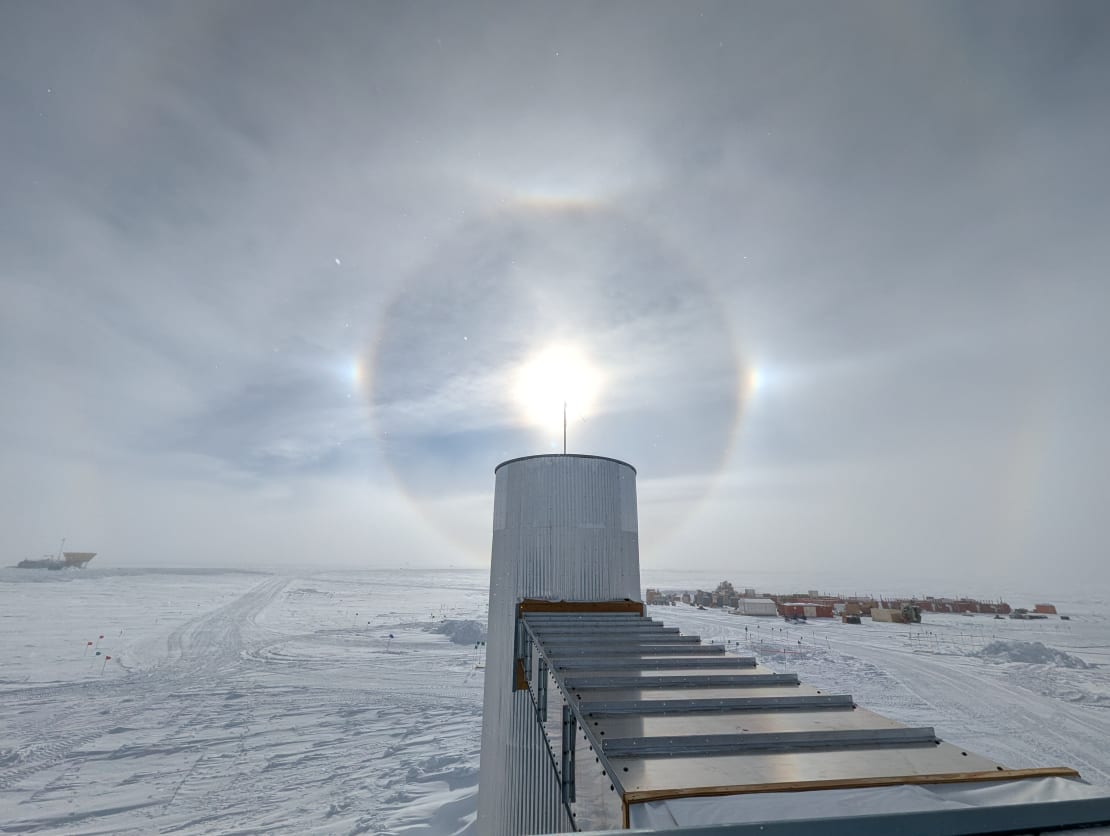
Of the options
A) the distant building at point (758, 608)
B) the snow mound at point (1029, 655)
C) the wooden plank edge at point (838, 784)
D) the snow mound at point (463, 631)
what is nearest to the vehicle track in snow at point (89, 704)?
the snow mound at point (463, 631)

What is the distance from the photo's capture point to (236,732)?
19844 millimetres

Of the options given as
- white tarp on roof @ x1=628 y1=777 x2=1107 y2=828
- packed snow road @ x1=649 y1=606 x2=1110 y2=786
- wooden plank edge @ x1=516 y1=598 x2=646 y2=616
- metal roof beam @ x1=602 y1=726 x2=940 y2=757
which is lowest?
packed snow road @ x1=649 y1=606 x2=1110 y2=786

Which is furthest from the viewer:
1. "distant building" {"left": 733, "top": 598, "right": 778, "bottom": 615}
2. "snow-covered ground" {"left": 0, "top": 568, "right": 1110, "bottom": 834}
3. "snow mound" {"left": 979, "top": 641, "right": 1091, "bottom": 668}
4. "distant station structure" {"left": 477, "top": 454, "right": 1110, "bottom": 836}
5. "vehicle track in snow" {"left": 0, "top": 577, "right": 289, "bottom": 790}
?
"distant building" {"left": 733, "top": 598, "right": 778, "bottom": 615}

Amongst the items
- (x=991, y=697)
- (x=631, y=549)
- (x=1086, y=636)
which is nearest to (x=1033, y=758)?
(x=991, y=697)

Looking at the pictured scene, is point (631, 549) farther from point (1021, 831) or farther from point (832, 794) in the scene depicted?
point (1021, 831)

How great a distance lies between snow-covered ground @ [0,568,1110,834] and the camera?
14.2 m

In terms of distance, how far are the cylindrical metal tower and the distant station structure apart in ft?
0.14

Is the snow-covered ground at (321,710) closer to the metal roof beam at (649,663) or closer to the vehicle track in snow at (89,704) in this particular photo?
the vehicle track in snow at (89,704)

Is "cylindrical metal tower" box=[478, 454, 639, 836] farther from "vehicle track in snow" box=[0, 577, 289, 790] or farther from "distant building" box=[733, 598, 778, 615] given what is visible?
"distant building" box=[733, 598, 778, 615]

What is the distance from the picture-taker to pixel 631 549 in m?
10.7

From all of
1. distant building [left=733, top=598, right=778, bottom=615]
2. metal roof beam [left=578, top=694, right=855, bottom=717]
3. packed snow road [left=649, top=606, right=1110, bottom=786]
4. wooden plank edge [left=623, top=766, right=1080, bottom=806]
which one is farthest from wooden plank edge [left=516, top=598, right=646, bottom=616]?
distant building [left=733, top=598, right=778, bottom=615]

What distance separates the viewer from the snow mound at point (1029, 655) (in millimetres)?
29891

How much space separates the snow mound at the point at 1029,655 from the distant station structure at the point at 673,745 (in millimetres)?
36575

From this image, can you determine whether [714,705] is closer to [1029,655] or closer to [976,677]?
[976,677]
